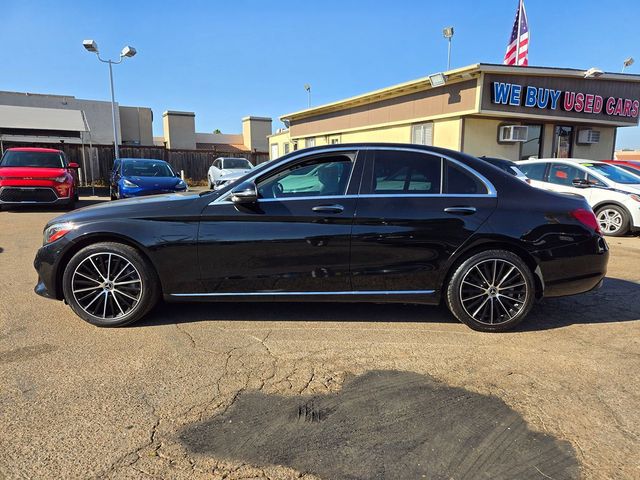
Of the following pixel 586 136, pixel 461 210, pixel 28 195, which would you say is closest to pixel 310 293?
pixel 461 210

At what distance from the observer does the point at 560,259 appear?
385 cm

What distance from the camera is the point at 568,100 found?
14.9m

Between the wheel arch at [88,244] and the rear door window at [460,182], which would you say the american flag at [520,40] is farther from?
the wheel arch at [88,244]

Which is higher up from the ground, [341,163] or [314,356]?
[341,163]

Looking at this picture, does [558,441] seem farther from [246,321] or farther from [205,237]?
[205,237]

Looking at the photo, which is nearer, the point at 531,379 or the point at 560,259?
the point at 531,379

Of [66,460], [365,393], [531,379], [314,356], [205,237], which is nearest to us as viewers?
[66,460]

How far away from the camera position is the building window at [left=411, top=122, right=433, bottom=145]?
51.2 feet

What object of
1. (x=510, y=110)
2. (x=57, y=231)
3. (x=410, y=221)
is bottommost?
(x=57, y=231)

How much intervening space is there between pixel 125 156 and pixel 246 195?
22.3 metres

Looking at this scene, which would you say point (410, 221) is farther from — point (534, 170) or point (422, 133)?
point (422, 133)

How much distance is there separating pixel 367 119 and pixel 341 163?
15648mm

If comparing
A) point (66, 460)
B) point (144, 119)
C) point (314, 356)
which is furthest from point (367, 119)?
point (144, 119)

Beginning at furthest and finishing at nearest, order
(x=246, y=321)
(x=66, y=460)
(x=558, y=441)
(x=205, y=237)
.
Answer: (x=246, y=321)
(x=205, y=237)
(x=558, y=441)
(x=66, y=460)
